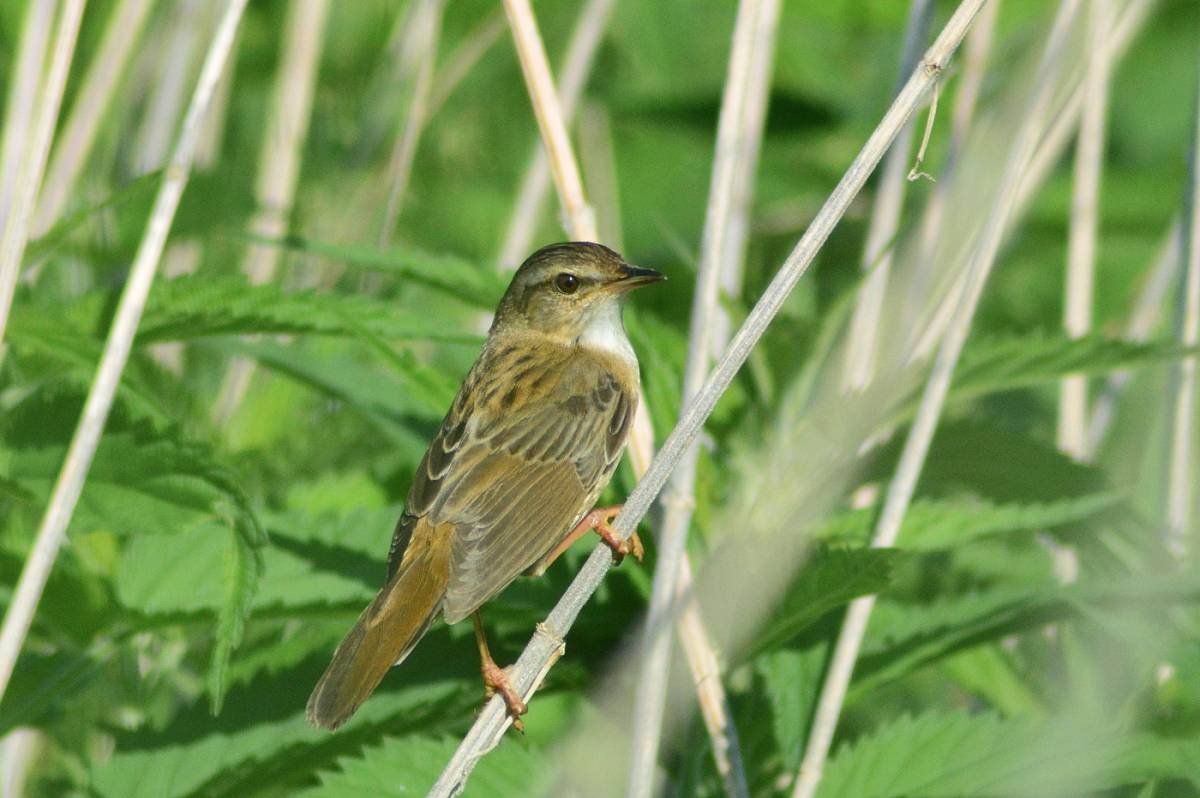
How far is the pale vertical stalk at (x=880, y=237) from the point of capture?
3498 millimetres

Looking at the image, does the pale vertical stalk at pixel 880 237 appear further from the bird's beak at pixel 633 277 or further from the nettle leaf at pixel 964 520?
the bird's beak at pixel 633 277

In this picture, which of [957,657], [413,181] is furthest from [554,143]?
[413,181]

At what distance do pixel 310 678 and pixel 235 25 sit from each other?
1.30m

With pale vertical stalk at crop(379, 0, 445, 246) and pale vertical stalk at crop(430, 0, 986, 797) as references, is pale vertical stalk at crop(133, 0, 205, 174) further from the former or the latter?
pale vertical stalk at crop(430, 0, 986, 797)

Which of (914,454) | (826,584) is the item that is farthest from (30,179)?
(914,454)

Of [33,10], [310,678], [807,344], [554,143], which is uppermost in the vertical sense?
[33,10]

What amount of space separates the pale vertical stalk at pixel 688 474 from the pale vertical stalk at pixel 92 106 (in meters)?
2.03

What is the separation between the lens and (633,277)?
357 cm

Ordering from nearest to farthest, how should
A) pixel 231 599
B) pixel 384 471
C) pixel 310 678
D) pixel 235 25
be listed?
pixel 231 599, pixel 235 25, pixel 310 678, pixel 384 471

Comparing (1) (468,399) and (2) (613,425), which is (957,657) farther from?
(1) (468,399)

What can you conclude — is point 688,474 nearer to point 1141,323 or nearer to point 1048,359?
point 1048,359

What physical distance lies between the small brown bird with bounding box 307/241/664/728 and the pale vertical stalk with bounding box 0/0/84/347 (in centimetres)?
87

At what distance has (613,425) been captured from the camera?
3252mm

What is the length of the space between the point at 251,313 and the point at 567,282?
121 centimetres
